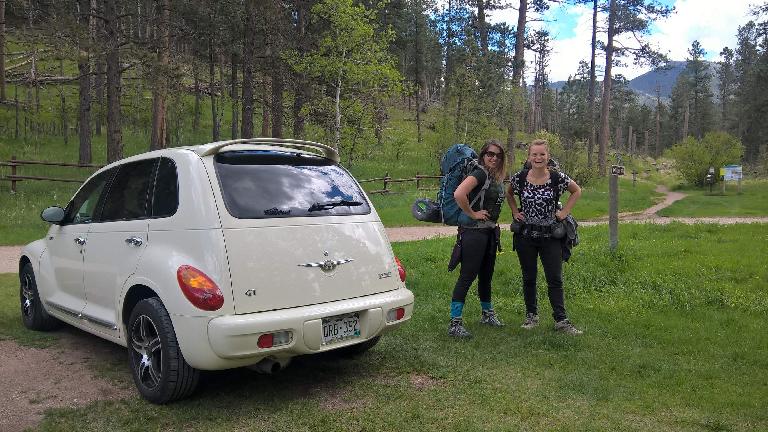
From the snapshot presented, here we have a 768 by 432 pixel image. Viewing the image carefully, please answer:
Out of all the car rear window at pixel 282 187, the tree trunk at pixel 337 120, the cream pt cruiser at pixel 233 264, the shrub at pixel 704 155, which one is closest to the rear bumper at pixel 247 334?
the cream pt cruiser at pixel 233 264

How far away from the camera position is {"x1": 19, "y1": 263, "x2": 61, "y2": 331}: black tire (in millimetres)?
5594

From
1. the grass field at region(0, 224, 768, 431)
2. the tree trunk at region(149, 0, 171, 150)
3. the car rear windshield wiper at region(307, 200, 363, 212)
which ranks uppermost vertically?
the tree trunk at region(149, 0, 171, 150)

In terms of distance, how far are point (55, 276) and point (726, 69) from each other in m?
97.0

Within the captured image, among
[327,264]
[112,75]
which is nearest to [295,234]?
[327,264]

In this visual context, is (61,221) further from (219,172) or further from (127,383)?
(219,172)

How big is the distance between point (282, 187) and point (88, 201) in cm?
218

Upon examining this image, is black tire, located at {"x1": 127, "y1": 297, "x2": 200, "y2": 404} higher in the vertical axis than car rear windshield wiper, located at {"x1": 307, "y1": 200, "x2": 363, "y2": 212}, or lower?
lower

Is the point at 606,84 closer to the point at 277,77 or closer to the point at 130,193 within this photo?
the point at 277,77

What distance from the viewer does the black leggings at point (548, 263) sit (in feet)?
17.6

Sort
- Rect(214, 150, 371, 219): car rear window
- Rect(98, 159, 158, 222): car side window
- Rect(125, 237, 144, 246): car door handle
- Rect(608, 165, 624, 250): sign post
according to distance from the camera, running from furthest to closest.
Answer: Rect(608, 165, 624, 250): sign post → Rect(98, 159, 158, 222): car side window → Rect(125, 237, 144, 246): car door handle → Rect(214, 150, 371, 219): car rear window

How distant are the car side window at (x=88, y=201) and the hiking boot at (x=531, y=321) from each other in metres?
4.09

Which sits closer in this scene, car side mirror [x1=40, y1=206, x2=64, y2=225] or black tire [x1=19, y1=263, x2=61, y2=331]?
car side mirror [x1=40, y1=206, x2=64, y2=225]

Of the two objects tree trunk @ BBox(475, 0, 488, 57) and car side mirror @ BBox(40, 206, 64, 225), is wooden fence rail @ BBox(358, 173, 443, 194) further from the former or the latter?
car side mirror @ BBox(40, 206, 64, 225)

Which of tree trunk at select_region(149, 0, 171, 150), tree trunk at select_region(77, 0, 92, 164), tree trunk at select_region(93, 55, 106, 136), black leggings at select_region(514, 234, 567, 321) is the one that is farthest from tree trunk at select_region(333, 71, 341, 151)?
black leggings at select_region(514, 234, 567, 321)
